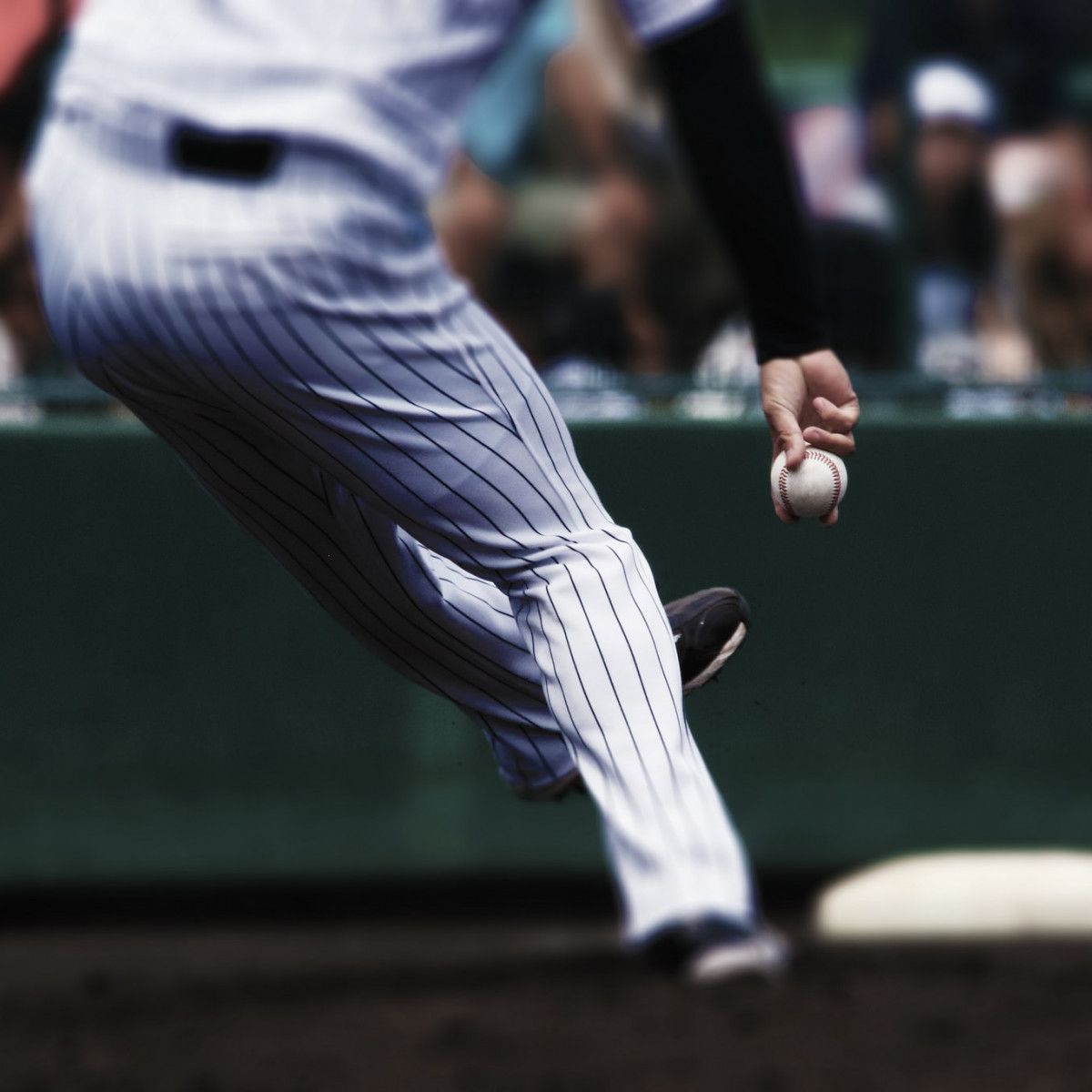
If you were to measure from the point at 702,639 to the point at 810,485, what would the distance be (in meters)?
0.26

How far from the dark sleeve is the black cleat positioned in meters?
0.55

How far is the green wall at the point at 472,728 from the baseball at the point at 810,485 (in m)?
Answer: 2.27

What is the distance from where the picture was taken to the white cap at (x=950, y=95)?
458 cm

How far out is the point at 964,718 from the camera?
4723 millimetres

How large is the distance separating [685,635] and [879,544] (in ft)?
7.56

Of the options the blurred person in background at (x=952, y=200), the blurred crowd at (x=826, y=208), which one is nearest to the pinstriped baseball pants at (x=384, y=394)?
the blurred crowd at (x=826, y=208)

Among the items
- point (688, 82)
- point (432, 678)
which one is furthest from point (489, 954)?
point (688, 82)

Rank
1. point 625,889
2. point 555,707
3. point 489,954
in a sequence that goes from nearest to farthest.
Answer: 1. point 625,889
2. point 555,707
3. point 489,954

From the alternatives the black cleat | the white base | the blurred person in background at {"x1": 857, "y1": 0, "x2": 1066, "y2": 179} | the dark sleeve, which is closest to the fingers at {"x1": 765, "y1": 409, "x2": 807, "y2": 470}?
the dark sleeve

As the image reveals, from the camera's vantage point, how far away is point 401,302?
6.64ft

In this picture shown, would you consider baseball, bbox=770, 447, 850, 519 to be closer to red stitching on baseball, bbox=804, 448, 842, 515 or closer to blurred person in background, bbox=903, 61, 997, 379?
red stitching on baseball, bbox=804, 448, 842, 515

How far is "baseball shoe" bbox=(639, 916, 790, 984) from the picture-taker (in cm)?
189

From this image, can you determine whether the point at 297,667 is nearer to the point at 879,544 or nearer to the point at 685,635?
the point at 879,544

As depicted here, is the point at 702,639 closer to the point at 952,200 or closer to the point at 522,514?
the point at 522,514
